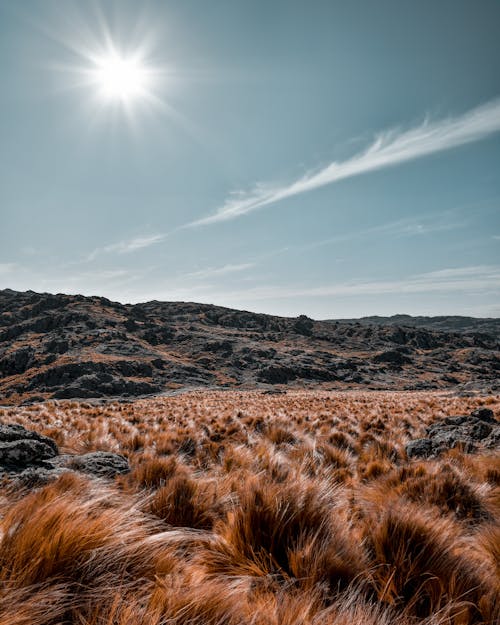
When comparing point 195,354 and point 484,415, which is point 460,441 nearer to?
point 484,415

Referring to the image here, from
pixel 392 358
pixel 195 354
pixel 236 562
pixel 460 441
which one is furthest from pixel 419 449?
pixel 392 358

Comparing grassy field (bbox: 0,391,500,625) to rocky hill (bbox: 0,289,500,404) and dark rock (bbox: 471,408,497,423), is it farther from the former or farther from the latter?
rocky hill (bbox: 0,289,500,404)

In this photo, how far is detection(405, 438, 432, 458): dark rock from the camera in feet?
22.0

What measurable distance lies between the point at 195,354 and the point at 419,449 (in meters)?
115

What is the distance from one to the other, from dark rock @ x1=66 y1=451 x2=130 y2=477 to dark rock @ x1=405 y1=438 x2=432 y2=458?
5.78 meters

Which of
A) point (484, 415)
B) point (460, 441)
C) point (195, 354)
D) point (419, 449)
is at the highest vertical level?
point (460, 441)

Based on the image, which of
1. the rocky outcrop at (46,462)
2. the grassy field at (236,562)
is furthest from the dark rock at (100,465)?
the grassy field at (236,562)

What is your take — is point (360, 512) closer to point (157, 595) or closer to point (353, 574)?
point (353, 574)

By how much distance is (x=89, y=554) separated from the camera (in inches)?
65.9

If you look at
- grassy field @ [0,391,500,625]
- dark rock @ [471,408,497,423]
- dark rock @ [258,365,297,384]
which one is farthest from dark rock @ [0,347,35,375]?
grassy field @ [0,391,500,625]

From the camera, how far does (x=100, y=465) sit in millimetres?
4504

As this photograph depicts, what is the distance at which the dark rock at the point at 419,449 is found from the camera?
6715 mm

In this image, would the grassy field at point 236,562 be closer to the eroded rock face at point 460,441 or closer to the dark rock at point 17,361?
the eroded rock face at point 460,441

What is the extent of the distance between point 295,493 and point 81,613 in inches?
63.3
